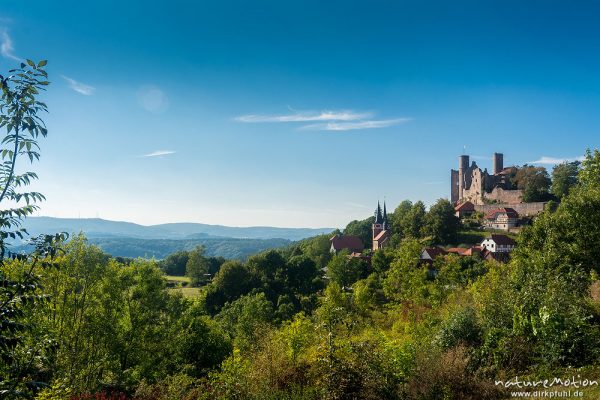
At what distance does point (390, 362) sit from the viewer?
29.9 feet

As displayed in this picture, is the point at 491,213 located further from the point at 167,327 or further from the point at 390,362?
the point at 390,362

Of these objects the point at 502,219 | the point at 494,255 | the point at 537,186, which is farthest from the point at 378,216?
the point at 494,255

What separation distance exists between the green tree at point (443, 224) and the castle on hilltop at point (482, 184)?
66.8 ft

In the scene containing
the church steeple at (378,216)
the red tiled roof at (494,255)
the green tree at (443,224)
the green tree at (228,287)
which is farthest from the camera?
the church steeple at (378,216)

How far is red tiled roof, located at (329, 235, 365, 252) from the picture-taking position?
9358cm

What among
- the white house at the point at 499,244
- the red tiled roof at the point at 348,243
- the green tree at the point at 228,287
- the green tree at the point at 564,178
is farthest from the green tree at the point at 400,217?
the green tree at the point at 228,287

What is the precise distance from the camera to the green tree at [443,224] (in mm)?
69500

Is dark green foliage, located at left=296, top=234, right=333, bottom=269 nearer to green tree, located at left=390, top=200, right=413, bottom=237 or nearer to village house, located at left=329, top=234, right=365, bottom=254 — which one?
village house, located at left=329, top=234, right=365, bottom=254

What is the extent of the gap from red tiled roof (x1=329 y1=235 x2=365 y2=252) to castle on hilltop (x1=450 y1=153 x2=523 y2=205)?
2866cm

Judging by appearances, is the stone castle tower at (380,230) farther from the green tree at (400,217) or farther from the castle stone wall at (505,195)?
the castle stone wall at (505,195)

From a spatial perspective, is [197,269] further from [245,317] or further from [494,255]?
[494,255]

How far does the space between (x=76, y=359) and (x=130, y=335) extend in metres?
5.85

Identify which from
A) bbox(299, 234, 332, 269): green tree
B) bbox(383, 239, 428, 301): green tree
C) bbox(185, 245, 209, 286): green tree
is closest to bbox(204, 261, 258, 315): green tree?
bbox(185, 245, 209, 286): green tree

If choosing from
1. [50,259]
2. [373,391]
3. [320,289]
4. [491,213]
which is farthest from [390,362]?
[491,213]
